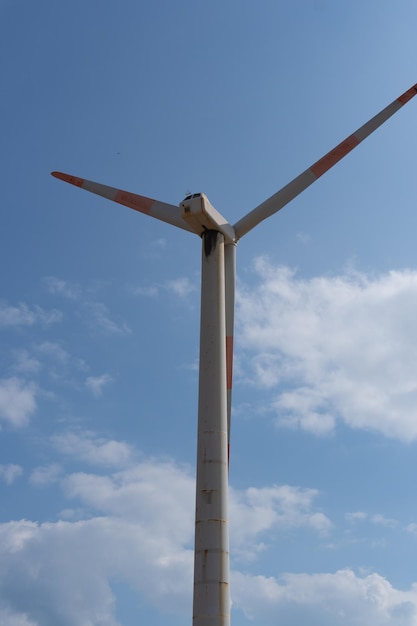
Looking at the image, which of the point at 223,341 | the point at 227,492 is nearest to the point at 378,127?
the point at 223,341

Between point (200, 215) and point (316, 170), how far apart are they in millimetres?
8109

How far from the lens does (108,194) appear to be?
144 ft

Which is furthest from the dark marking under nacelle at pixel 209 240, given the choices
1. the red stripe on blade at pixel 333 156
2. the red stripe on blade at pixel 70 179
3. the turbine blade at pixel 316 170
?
the red stripe on blade at pixel 70 179

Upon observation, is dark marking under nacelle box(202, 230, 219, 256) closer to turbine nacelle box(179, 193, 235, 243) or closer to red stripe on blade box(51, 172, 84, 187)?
turbine nacelle box(179, 193, 235, 243)

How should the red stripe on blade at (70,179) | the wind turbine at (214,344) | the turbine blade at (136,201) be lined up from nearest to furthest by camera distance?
the wind turbine at (214,344), the turbine blade at (136,201), the red stripe on blade at (70,179)

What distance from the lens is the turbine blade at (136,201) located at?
39.9 meters

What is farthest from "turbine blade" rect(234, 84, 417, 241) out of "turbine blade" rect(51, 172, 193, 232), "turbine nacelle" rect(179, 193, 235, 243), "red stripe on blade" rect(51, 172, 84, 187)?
"red stripe on blade" rect(51, 172, 84, 187)

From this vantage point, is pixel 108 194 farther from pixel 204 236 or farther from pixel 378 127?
pixel 378 127

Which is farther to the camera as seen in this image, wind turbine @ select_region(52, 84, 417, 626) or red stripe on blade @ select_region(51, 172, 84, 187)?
red stripe on blade @ select_region(51, 172, 84, 187)

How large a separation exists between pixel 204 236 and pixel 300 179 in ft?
22.9

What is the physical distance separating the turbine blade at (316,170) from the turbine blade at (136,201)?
A: 3705 mm

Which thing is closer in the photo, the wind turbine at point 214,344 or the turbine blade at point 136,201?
the wind turbine at point 214,344

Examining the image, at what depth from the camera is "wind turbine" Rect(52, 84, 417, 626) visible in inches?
1125

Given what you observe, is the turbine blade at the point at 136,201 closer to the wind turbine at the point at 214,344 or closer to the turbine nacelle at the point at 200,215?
the wind turbine at the point at 214,344
